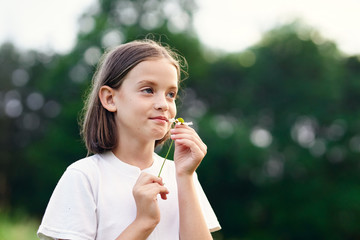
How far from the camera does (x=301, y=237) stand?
66.3 feet

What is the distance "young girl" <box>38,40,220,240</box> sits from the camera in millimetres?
2111

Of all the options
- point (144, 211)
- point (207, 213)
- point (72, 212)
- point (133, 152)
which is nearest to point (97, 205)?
point (72, 212)

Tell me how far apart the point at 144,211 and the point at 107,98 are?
2.12ft

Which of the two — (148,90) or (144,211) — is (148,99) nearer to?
(148,90)

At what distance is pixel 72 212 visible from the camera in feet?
6.93

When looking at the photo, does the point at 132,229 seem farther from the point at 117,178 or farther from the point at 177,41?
the point at 177,41

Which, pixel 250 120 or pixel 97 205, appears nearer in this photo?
pixel 97 205

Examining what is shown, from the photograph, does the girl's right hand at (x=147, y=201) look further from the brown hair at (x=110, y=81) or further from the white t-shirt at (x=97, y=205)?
the brown hair at (x=110, y=81)

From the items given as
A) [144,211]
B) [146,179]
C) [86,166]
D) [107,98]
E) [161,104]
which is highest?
[107,98]

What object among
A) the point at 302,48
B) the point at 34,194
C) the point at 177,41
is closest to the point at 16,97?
the point at 34,194

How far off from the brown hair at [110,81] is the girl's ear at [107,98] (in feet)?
0.09

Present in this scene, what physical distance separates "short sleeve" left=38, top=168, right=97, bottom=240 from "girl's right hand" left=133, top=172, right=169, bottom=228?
0.21 metres

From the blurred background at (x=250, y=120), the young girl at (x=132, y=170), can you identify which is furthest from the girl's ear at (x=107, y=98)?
the blurred background at (x=250, y=120)

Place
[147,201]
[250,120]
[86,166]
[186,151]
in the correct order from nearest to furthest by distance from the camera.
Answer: [147,201] < [86,166] < [186,151] < [250,120]
